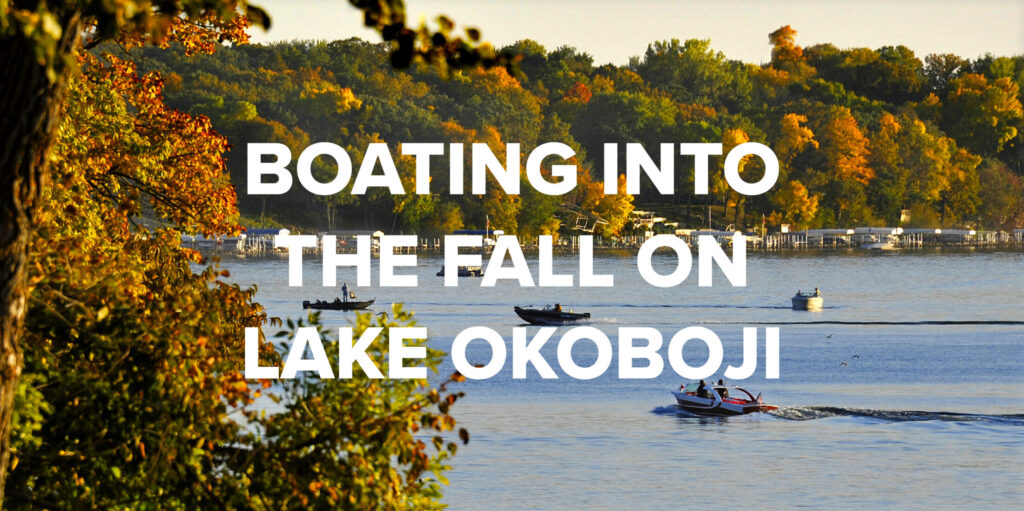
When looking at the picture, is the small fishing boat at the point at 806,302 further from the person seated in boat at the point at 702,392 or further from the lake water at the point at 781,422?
the person seated in boat at the point at 702,392

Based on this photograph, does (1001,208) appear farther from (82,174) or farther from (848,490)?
(82,174)

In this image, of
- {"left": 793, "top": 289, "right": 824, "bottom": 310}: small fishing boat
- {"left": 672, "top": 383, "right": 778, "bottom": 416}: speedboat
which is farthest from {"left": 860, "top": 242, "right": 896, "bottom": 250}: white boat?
{"left": 672, "top": 383, "right": 778, "bottom": 416}: speedboat

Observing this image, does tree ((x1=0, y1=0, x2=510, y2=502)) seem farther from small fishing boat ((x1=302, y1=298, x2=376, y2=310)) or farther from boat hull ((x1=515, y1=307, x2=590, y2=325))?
small fishing boat ((x1=302, y1=298, x2=376, y2=310))

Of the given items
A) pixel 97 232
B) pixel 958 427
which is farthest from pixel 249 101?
pixel 97 232

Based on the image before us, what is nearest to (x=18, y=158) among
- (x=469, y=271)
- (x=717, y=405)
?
(x=717, y=405)

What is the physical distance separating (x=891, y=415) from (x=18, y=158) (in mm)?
42839

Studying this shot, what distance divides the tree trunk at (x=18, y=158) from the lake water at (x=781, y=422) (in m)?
27.6

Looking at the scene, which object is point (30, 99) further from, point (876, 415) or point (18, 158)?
point (876, 415)

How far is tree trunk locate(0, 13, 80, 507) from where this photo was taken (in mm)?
5738

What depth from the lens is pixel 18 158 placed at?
231 inches

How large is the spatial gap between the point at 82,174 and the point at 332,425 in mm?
4504

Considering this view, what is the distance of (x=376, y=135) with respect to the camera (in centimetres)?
15450

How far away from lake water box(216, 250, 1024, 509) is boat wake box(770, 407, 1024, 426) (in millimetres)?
74

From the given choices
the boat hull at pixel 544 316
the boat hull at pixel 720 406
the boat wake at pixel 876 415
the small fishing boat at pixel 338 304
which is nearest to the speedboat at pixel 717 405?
the boat hull at pixel 720 406
